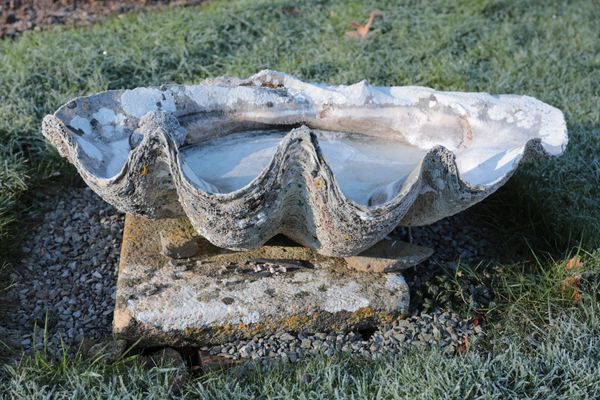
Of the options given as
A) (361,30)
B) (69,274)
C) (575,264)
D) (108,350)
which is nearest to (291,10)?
→ (361,30)

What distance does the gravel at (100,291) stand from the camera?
277cm

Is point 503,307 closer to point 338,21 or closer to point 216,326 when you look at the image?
point 216,326

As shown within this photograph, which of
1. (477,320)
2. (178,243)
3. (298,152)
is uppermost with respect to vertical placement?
(298,152)

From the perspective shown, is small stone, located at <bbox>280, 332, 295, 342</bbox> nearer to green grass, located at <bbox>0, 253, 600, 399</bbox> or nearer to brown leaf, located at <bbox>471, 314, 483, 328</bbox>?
green grass, located at <bbox>0, 253, 600, 399</bbox>

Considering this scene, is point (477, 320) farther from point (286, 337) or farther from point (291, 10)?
point (291, 10)

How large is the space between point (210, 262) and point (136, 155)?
66 centimetres

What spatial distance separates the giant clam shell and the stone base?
0.19 metres

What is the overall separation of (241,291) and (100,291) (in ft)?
2.17

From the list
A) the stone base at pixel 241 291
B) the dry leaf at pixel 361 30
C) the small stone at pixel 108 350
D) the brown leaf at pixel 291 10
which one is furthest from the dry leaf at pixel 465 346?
the brown leaf at pixel 291 10

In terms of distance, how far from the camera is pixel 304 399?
244 centimetres

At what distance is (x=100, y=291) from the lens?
3.06 meters

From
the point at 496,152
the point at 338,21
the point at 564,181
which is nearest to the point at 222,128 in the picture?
the point at 496,152

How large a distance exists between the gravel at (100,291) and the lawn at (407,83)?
104 millimetres

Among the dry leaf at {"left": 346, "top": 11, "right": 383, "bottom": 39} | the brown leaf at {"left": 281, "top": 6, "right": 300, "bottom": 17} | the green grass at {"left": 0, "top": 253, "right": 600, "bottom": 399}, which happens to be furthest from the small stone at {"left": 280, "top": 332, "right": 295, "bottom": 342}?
the brown leaf at {"left": 281, "top": 6, "right": 300, "bottom": 17}
